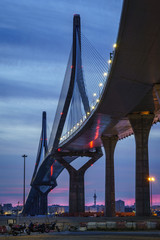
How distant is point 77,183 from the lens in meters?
99.6

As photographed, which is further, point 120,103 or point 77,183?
point 77,183

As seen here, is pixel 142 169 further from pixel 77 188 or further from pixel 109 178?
pixel 77 188

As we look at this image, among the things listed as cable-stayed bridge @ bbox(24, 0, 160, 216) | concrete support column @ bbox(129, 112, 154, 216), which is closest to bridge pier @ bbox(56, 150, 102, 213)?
cable-stayed bridge @ bbox(24, 0, 160, 216)

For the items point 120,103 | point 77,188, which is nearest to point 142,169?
point 120,103

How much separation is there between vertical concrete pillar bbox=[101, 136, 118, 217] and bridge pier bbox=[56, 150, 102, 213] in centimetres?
2015

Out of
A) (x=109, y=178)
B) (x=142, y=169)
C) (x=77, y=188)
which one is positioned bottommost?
(x=77, y=188)

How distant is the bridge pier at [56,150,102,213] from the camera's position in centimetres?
9781

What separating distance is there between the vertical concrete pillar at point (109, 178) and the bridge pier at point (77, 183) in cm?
2015

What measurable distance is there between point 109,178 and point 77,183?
24.5 metres

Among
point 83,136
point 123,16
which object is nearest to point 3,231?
point 123,16

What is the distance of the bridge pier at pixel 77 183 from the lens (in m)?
97.8

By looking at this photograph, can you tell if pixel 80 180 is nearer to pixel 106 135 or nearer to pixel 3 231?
pixel 106 135

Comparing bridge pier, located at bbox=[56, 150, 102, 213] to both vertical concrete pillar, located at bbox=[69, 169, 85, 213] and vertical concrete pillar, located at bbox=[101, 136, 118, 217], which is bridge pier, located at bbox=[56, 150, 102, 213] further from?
vertical concrete pillar, located at bbox=[101, 136, 118, 217]

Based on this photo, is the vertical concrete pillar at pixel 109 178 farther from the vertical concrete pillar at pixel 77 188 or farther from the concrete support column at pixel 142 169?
the vertical concrete pillar at pixel 77 188
